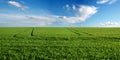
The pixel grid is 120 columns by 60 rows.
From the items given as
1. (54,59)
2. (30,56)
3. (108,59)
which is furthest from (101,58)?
(30,56)

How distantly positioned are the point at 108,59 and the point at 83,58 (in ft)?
6.82

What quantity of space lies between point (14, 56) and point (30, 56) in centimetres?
150

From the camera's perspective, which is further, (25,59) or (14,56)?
(14,56)

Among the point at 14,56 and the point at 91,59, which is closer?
the point at 91,59

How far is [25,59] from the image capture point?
13.9 meters

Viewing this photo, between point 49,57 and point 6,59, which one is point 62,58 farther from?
point 6,59

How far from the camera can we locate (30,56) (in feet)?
48.4

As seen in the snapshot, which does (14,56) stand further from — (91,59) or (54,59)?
(91,59)

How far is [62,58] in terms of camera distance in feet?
46.1

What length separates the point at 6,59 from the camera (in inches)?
549

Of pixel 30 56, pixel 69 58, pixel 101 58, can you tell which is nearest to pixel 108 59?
pixel 101 58

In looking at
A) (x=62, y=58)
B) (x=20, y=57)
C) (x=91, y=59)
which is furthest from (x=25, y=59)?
(x=91, y=59)

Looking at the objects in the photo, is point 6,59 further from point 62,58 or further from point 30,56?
point 62,58

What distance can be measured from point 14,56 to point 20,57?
80cm
